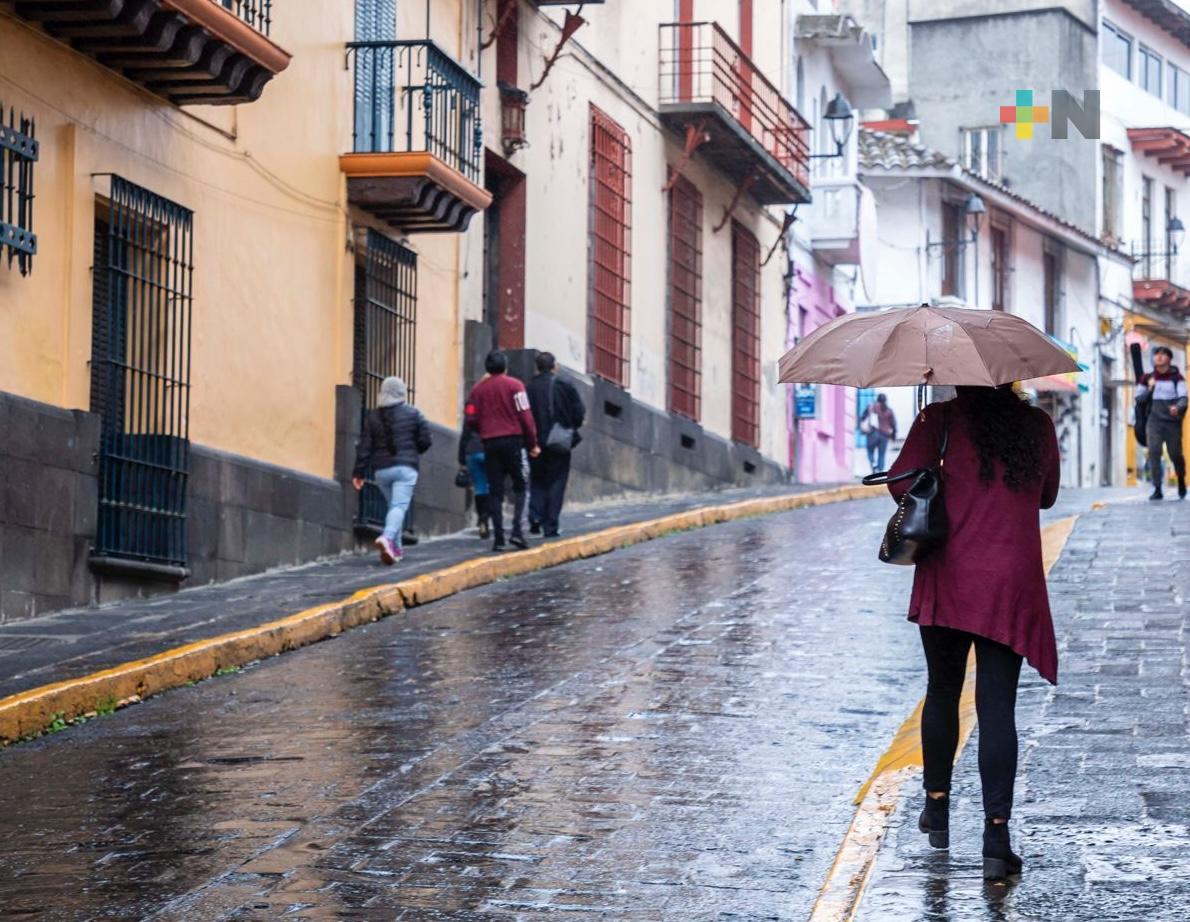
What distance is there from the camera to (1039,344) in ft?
22.3

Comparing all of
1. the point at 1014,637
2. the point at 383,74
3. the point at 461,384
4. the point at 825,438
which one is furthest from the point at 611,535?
the point at 825,438

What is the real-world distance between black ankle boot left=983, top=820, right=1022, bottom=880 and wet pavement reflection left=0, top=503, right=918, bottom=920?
0.84 ft

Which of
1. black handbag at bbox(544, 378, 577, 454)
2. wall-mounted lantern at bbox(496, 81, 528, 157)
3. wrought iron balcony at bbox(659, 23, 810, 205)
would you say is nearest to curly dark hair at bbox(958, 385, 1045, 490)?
black handbag at bbox(544, 378, 577, 454)

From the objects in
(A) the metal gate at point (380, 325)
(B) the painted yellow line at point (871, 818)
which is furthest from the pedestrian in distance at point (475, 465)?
(B) the painted yellow line at point (871, 818)

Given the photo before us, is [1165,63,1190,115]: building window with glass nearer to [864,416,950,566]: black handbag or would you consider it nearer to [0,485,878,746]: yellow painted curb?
[0,485,878,746]: yellow painted curb

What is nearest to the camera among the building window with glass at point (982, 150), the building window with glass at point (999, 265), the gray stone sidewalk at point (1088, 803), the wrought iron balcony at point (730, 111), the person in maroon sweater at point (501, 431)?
the gray stone sidewalk at point (1088, 803)

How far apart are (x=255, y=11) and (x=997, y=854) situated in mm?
10154

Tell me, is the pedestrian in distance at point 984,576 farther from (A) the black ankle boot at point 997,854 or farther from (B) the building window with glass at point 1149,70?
(B) the building window with glass at point 1149,70

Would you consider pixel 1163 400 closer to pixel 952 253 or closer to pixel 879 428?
pixel 879 428

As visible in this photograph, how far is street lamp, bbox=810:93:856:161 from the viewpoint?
29.6 meters

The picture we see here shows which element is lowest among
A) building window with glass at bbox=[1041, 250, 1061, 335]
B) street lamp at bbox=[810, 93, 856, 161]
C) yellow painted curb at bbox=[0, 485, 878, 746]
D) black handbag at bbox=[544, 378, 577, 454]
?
yellow painted curb at bbox=[0, 485, 878, 746]

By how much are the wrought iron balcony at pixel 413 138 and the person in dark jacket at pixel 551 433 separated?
168cm

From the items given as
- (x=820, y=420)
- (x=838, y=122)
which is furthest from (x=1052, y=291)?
(x=820, y=420)

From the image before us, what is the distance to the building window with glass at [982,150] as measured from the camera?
4406 cm
